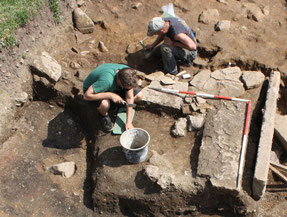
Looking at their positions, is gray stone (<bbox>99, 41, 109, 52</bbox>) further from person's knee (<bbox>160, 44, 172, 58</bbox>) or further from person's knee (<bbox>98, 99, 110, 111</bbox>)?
person's knee (<bbox>98, 99, 110, 111</bbox>)

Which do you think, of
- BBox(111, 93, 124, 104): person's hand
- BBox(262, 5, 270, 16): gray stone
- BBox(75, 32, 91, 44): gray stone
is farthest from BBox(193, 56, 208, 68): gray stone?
BBox(75, 32, 91, 44): gray stone

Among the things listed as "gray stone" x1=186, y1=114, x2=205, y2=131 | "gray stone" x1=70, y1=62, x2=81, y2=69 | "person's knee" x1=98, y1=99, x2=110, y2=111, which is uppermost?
"person's knee" x1=98, y1=99, x2=110, y2=111

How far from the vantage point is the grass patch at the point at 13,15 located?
4.64 metres

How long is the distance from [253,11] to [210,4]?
912mm

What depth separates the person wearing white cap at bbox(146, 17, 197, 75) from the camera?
4.82 m

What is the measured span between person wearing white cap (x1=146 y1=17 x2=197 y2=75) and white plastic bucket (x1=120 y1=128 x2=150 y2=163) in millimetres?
1673

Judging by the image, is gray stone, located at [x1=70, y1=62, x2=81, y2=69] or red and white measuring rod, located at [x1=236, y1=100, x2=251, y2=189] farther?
gray stone, located at [x1=70, y1=62, x2=81, y2=69]

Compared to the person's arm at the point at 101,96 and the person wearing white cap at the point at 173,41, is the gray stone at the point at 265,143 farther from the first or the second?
the person's arm at the point at 101,96

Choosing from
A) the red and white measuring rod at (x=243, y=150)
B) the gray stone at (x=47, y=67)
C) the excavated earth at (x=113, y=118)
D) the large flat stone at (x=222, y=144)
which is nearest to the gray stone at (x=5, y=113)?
the excavated earth at (x=113, y=118)

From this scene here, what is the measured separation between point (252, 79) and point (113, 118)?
2.23 m

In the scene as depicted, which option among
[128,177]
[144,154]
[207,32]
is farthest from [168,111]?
[207,32]

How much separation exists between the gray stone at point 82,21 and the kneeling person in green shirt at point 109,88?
2.22m

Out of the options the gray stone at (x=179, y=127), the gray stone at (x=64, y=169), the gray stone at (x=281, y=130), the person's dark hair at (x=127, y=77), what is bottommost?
the gray stone at (x=64, y=169)

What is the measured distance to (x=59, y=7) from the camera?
226 inches
